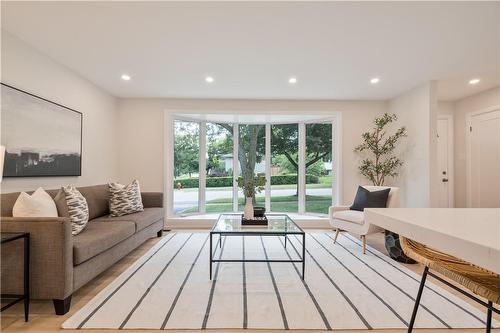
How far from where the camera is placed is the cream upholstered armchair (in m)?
3.28

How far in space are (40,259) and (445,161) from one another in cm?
619

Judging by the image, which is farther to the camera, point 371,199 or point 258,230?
point 371,199

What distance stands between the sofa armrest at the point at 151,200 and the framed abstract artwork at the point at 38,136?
3.13 ft

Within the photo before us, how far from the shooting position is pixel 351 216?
347cm

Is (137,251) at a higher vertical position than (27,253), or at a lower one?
lower

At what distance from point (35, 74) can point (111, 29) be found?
1.15 meters

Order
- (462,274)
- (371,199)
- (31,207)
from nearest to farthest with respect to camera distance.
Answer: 1. (462,274)
2. (31,207)
3. (371,199)

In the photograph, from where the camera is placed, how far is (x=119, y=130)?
4.76m

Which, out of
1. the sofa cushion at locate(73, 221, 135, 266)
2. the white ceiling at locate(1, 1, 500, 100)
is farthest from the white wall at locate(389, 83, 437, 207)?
the sofa cushion at locate(73, 221, 135, 266)

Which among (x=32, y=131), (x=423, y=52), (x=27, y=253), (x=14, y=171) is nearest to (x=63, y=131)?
(x=32, y=131)

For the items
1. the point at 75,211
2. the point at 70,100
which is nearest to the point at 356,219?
the point at 75,211

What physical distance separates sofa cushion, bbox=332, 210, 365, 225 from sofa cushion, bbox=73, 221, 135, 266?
2.66m

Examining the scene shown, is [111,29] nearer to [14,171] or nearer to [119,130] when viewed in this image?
[14,171]

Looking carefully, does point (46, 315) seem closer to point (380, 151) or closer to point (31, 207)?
point (31, 207)
